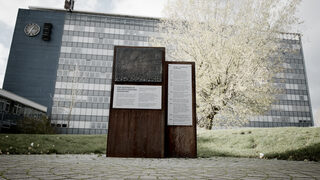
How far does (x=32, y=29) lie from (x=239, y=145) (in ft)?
199

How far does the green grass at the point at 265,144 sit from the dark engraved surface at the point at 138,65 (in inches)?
147

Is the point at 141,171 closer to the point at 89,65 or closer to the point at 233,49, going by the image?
the point at 233,49

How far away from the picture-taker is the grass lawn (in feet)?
25.6

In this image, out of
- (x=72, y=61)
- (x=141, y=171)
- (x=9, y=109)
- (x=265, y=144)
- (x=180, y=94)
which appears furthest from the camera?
(x=72, y=61)

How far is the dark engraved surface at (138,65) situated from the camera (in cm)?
697

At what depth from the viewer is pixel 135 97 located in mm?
6945

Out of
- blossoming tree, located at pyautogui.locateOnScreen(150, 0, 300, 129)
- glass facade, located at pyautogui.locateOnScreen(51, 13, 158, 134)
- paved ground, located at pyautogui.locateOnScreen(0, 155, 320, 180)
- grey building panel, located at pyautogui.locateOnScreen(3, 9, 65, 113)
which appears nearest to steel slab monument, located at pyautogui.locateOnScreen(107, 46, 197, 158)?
paved ground, located at pyautogui.locateOnScreen(0, 155, 320, 180)

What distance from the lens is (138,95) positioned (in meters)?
6.95

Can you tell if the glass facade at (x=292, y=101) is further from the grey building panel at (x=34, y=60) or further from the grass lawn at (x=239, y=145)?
the grey building panel at (x=34, y=60)

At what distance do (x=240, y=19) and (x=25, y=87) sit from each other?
54.1 metres

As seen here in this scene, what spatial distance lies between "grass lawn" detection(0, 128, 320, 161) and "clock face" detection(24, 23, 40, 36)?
54.1 meters

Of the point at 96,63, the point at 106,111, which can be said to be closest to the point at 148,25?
the point at 96,63

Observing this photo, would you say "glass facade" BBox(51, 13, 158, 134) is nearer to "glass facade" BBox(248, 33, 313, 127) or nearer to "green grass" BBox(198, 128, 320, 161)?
"glass facade" BBox(248, 33, 313, 127)

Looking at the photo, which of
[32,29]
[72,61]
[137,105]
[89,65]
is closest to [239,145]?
[137,105]
